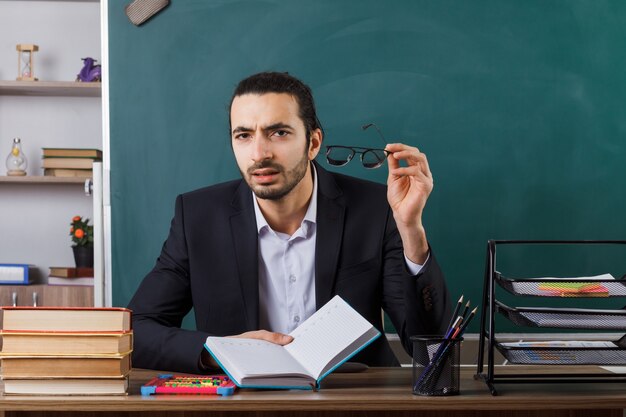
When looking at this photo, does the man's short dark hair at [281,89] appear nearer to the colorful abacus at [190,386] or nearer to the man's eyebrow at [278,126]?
the man's eyebrow at [278,126]

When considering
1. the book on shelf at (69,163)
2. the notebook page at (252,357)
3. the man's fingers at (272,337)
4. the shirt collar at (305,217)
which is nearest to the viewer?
the notebook page at (252,357)

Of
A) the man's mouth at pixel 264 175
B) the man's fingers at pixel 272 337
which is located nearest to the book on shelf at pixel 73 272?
the man's mouth at pixel 264 175

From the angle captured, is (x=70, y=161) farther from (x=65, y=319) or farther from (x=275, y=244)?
(x=65, y=319)

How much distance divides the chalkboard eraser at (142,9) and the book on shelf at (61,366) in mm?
1878

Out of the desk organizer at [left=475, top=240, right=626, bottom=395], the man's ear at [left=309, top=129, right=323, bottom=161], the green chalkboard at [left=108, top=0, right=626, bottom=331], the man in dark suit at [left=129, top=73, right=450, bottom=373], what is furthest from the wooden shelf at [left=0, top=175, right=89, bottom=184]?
the desk organizer at [left=475, top=240, right=626, bottom=395]

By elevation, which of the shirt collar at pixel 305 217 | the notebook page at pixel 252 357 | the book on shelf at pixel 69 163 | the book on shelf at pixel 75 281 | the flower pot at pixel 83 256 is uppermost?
the book on shelf at pixel 69 163

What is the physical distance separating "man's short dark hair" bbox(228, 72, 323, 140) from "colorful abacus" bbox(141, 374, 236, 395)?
91 centimetres

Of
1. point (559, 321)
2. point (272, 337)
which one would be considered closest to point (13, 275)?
point (272, 337)

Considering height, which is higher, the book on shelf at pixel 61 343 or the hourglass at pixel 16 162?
the hourglass at pixel 16 162

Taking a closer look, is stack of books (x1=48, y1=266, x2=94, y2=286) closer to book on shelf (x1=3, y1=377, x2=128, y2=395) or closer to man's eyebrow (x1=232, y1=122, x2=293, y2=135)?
man's eyebrow (x1=232, y1=122, x2=293, y2=135)

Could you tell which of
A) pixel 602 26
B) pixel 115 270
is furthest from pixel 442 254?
pixel 115 270

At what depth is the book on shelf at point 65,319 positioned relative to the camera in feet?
4.72

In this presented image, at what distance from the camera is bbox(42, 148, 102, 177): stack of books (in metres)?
3.96

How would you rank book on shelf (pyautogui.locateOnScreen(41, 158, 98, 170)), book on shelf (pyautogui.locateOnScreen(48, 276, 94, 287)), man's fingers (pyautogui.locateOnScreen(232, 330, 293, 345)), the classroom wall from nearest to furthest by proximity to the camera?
1. man's fingers (pyautogui.locateOnScreen(232, 330, 293, 345))
2. book on shelf (pyautogui.locateOnScreen(48, 276, 94, 287))
3. book on shelf (pyautogui.locateOnScreen(41, 158, 98, 170))
4. the classroom wall
